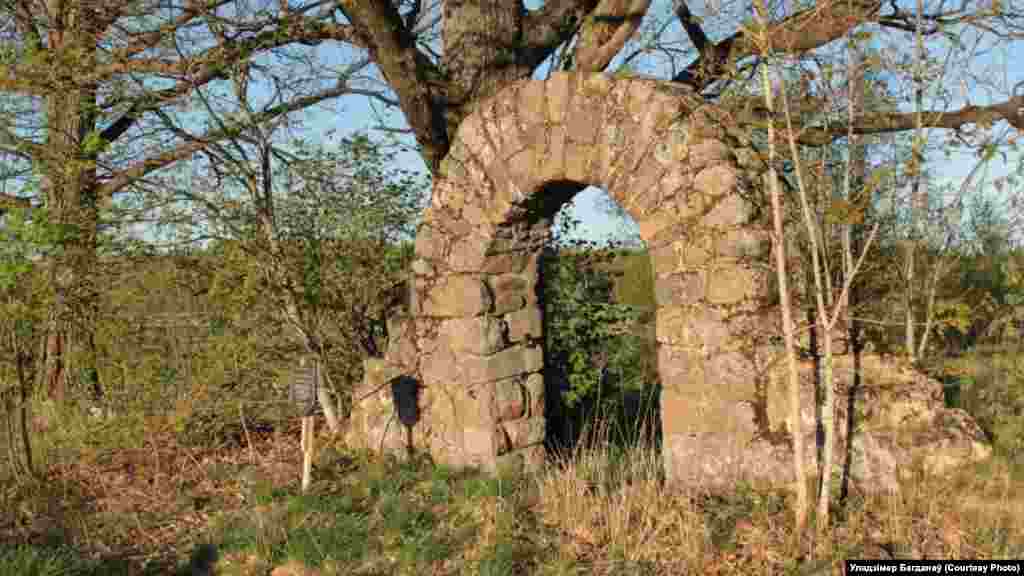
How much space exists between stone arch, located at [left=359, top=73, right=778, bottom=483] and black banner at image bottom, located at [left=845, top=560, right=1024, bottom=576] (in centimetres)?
77

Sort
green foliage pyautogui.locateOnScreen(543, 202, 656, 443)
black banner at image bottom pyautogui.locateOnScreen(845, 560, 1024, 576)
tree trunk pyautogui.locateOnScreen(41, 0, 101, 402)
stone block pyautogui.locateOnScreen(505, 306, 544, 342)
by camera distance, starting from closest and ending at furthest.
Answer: black banner at image bottom pyautogui.locateOnScreen(845, 560, 1024, 576) < stone block pyautogui.locateOnScreen(505, 306, 544, 342) < tree trunk pyautogui.locateOnScreen(41, 0, 101, 402) < green foliage pyautogui.locateOnScreen(543, 202, 656, 443)

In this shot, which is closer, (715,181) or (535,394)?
(715,181)

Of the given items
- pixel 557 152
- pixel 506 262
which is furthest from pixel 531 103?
pixel 506 262

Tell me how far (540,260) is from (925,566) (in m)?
3.10

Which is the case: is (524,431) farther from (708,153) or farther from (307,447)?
(708,153)

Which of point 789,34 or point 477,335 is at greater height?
point 789,34

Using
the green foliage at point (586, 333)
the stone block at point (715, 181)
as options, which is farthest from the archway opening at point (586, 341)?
the stone block at point (715, 181)

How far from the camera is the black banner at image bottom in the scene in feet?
9.69

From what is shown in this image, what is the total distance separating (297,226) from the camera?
6.03m

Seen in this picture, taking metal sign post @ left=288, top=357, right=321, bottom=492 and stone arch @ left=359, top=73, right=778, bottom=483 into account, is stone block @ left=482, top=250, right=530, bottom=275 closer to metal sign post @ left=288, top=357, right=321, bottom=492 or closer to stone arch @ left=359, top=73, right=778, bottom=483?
stone arch @ left=359, top=73, right=778, bottom=483

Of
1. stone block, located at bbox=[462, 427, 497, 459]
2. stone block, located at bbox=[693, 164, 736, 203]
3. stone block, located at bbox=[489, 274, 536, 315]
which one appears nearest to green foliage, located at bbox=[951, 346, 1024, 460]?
stone block, located at bbox=[693, 164, 736, 203]

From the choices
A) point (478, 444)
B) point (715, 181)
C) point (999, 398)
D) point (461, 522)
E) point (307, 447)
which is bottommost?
point (461, 522)

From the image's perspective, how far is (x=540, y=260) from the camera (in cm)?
533

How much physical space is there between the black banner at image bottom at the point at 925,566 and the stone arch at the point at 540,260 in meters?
0.77
